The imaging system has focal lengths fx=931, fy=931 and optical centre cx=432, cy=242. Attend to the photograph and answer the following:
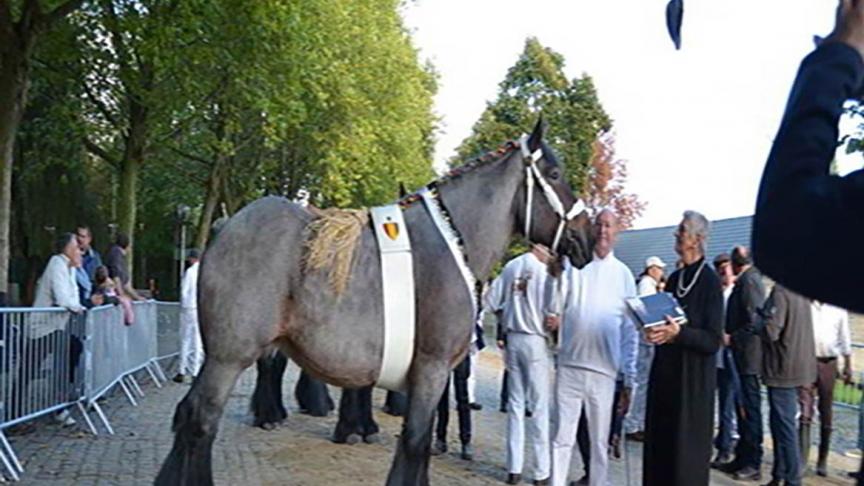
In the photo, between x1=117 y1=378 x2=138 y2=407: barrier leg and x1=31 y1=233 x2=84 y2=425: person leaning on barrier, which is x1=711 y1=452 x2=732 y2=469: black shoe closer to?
x1=31 y1=233 x2=84 y2=425: person leaning on barrier

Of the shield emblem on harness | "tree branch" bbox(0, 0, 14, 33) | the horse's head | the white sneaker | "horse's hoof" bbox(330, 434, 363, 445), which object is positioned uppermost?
"tree branch" bbox(0, 0, 14, 33)

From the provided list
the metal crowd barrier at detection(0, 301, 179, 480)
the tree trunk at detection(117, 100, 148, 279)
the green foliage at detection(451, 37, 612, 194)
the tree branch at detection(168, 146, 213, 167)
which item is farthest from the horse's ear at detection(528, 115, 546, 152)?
the green foliage at detection(451, 37, 612, 194)

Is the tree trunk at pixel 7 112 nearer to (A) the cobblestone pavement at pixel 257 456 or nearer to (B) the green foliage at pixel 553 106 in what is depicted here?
(A) the cobblestone pavement at pixel 257 456

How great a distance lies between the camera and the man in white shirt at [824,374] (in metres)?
10.1

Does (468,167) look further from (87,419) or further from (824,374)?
(87,419)

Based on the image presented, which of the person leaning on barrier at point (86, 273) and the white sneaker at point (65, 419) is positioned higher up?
the person leaning on barrier at point (86, 273)

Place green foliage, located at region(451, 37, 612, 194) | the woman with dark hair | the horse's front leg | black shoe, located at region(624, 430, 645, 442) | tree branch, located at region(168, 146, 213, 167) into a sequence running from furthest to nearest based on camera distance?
1. green foliage, located at region(451, 37, 612, 194)
2. tree branch, located at region(168, 146, 213, 167)
3. the woman with dark hair
4. black shoe, located at region(624, 430, 645, 442)
5. the horse's front leg

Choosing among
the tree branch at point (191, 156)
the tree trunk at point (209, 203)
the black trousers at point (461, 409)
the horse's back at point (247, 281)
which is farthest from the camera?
the tree branch at point (191, 156)

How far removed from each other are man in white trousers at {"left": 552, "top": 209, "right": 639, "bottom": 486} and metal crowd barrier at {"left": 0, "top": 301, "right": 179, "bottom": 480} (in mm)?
4559

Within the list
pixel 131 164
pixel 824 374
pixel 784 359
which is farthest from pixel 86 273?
pixel 131 164

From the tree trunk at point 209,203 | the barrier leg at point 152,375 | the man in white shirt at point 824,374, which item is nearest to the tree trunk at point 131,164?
the tree trunk at point 209,203

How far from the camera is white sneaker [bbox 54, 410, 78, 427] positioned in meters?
10.6

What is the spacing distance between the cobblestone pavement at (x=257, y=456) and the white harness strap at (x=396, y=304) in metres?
2.99

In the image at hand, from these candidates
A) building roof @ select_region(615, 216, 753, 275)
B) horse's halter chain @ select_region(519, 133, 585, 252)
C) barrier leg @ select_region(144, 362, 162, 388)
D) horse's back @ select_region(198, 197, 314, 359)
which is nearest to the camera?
horse's back @ select_region(198, 197, 314, 359)
